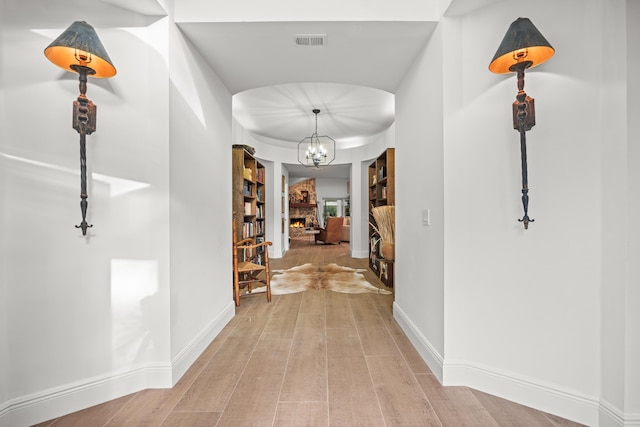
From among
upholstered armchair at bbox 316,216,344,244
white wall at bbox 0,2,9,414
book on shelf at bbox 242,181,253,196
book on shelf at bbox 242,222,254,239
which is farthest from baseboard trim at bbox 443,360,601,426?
upholstered armchair at bbox 316,216,344,244

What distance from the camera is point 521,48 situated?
1517 millimetres

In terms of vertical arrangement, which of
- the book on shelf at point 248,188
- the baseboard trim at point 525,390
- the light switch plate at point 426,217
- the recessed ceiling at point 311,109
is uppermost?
the recessed ceiling at point 311,109

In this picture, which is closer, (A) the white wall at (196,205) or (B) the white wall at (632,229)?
(B) the white wall at (632,229)

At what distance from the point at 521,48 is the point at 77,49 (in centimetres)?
225

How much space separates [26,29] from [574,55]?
9.61 ft

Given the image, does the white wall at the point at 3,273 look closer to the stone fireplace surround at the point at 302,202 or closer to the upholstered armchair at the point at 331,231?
the upholstered armchair at the point at 331,231

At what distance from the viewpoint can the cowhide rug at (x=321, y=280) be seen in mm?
4291

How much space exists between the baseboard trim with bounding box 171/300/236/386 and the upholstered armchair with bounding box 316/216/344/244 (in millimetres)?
6871

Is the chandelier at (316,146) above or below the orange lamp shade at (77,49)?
above

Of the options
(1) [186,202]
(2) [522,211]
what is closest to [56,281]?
(1) [186,202]

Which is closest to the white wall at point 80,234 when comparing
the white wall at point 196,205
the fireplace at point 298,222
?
the white wall at point 196,205

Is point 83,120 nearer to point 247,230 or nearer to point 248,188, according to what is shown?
point 247,230

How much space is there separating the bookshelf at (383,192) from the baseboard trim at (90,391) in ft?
9.06

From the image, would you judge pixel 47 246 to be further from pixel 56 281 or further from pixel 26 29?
pixel 26 29
